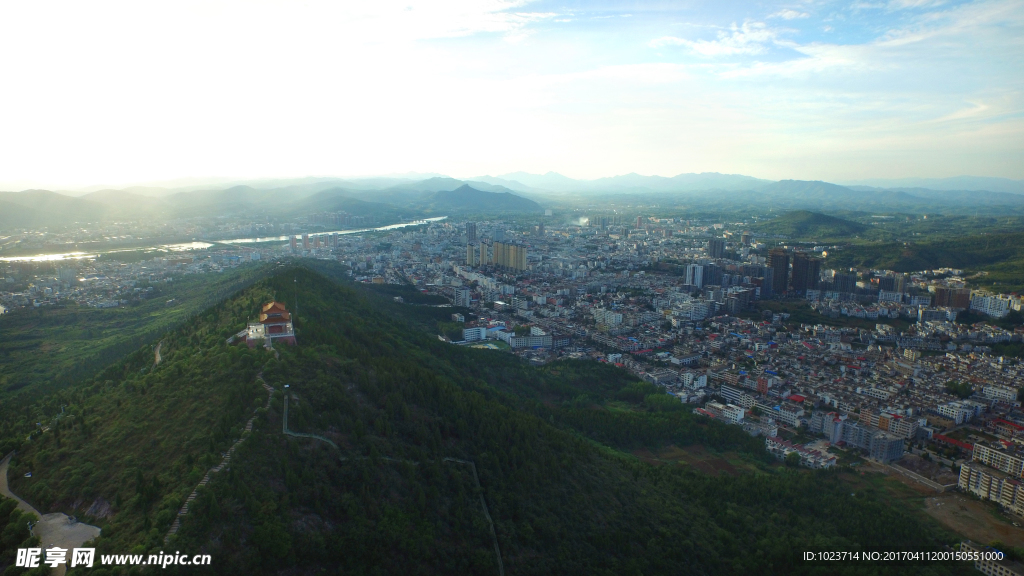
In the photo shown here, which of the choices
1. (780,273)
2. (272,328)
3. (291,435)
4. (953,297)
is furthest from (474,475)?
(780,273)

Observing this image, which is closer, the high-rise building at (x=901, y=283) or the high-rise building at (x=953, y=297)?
the high-rise building at (x=953, y=297)

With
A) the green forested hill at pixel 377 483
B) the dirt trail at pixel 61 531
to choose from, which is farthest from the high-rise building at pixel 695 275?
the dirt trail at pixel 61 531

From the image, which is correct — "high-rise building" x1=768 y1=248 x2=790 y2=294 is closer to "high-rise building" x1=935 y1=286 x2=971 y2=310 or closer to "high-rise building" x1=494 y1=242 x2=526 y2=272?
"high-rise building" x1=935 y1=286 x2=971 y2=310

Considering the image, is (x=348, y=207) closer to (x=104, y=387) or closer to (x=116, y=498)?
(x=104, y=387)

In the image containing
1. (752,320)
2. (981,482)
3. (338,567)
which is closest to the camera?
(338,567)

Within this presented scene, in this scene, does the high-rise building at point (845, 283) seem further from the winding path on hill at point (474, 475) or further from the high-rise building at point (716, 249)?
the winding path on hill at point (474, 475)

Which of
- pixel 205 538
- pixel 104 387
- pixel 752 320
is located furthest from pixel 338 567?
pixel 752 320
